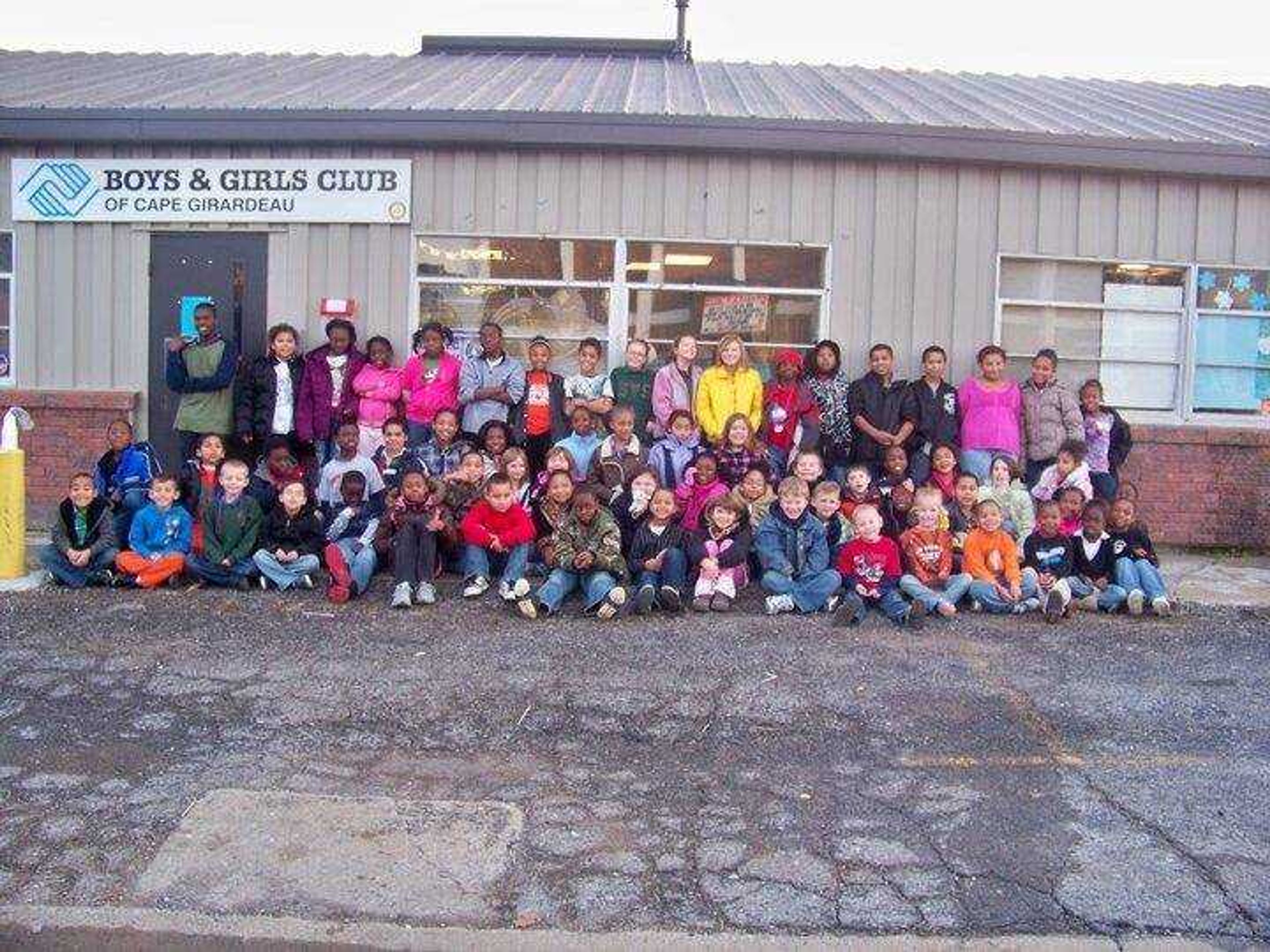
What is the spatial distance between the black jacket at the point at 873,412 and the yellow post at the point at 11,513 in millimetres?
6106

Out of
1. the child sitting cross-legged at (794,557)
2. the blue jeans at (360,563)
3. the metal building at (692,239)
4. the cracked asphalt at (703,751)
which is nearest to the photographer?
the cracked asphalt at (703,751)

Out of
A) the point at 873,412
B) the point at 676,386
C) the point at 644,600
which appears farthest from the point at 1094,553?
the point at 676,386

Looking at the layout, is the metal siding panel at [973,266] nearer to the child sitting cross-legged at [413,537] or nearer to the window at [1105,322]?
the window at [1105,322]

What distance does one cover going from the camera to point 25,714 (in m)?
6.36

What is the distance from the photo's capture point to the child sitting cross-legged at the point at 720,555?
8.44m

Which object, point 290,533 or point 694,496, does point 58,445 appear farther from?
point 694,496

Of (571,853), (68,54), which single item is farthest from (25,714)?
(68,54)

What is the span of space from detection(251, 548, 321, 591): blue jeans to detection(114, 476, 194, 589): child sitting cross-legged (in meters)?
0.55

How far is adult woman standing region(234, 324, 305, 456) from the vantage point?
1025 cm

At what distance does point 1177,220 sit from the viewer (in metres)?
11.1

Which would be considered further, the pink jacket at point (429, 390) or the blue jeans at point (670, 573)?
the pink jacket at point (429, 390)

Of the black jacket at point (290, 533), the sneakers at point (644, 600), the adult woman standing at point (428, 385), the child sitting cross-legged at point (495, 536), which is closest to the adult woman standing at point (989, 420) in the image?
the sneakers at point (644, 600)

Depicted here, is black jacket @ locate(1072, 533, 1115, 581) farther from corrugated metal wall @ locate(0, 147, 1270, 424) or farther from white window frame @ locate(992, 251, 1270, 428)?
white window frame @ locate(992, 251, 1270, 428)

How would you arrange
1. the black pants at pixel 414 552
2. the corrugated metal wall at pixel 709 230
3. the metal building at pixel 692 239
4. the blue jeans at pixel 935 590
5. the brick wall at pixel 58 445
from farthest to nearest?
1. the brick wall at pixel 58 445
2. the corrugated metal wall at pixel 709 230
3. the metal building at pixel 692 239
4. the black pants at pixel 414 552
5. the blue jeans at pixel 935 590
